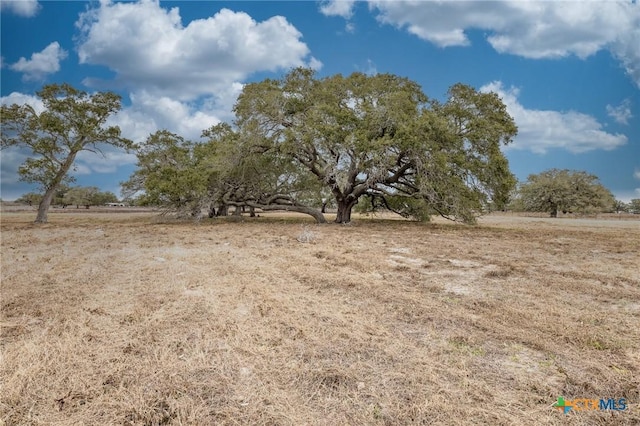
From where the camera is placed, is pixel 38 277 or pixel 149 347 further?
pixel 38 277

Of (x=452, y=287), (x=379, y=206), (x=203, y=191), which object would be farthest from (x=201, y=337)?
(x=379, y=206)

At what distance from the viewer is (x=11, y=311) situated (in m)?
4.09

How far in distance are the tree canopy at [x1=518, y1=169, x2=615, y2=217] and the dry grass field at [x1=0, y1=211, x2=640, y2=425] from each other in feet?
143

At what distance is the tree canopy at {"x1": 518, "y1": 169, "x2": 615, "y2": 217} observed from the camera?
139 feet

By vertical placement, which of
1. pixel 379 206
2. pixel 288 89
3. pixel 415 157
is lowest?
pixel 379 206

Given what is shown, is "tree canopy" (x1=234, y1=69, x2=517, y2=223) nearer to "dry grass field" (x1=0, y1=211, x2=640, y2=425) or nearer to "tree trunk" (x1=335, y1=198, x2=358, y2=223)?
"tree trunk" (x1=335, y1=198, x2=358, y2=223)

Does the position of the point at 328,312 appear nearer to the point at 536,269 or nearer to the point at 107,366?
the point at 107,366

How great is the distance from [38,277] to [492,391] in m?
6.61

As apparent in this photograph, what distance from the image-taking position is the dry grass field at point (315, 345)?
2.23 m

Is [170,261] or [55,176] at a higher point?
[55,176]

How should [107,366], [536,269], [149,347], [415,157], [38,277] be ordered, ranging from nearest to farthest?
[107,366]
[149,347]
[38,277]
[536,269]
[415,157]

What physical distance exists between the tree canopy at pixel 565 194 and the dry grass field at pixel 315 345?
43.5 m

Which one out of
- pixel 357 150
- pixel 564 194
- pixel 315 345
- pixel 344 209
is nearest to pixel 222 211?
pixel 344 209

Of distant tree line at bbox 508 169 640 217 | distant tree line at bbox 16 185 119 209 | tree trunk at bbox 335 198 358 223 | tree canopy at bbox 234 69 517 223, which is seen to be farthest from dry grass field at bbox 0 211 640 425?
distant tree line at bbox 16 185 119 209
